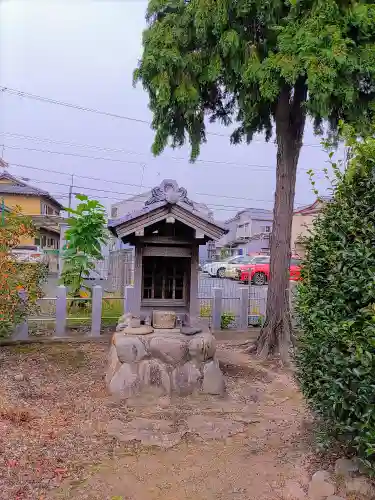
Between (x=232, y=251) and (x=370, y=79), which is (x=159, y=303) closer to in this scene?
(x=370, y=79)

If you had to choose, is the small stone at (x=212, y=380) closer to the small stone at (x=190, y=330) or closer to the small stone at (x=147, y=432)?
the small stone at (x=190, y=330)

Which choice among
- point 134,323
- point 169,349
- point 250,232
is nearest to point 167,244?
point 134,323

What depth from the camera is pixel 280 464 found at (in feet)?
11.8

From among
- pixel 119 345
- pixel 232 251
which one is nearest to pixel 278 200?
pixel 119 345

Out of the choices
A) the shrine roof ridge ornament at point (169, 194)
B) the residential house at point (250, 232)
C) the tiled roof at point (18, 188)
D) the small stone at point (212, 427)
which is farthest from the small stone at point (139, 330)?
the residential house at point (250, 232)

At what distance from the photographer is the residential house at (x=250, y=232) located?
36.7 metres

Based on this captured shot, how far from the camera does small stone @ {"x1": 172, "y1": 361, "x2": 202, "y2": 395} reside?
561cm

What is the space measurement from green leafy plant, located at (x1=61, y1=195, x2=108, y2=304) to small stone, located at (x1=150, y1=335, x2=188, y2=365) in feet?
17.0

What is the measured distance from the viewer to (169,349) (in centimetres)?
577

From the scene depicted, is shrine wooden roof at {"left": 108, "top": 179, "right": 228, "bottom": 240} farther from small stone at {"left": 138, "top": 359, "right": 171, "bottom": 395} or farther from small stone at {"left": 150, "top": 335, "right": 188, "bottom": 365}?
small stone at {"left": 138, "top": 359, "right": 171, "bottom": 395}

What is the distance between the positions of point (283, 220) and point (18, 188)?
19.6 m

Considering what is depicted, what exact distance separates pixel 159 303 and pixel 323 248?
12.7ft

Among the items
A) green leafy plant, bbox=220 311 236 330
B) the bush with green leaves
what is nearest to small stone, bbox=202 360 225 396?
the bush with green leaves

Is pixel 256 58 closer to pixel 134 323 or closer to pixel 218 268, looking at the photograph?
pixel 134 323
